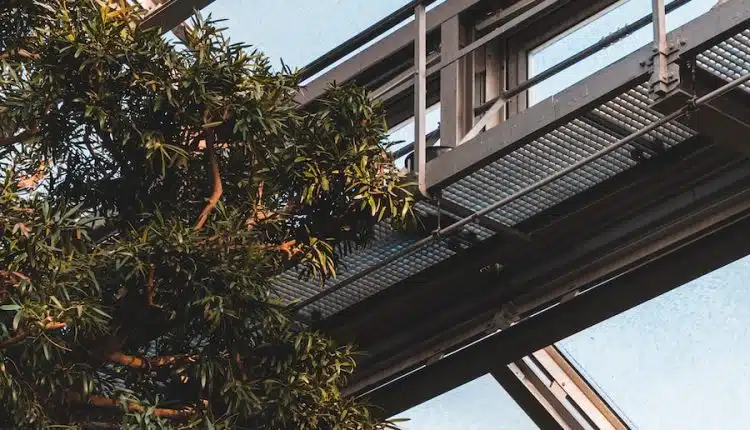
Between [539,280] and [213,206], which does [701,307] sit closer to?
[539,280]

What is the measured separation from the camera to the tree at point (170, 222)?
595 cm

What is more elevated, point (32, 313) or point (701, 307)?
point (701, 307)

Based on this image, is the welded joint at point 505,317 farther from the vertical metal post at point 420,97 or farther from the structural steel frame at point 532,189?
the vertical metal post at point 420,97

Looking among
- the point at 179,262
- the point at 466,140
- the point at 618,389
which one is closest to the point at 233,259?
the point at 179,262

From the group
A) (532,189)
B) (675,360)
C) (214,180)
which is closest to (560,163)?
(532,189)

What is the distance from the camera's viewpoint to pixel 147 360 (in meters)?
6.29

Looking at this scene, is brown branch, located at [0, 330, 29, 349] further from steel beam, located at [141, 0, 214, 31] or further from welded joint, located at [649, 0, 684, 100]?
steel beam, located at [141, 0, 214, 31]

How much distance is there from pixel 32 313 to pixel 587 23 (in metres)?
3.09

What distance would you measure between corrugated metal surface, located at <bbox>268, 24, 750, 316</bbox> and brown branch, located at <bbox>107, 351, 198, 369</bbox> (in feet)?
4.30

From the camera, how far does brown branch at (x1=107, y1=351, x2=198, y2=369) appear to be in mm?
6211

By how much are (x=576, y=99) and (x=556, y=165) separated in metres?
0.48

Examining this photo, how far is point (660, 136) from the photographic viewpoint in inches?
253

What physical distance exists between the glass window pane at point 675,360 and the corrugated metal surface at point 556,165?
1443 mm

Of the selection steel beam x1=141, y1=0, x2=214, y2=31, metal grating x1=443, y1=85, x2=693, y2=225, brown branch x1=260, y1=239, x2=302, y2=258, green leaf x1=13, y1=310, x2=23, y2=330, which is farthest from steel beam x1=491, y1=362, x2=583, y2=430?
green leaf x1=13, y1=310, x2=23, y2=330
